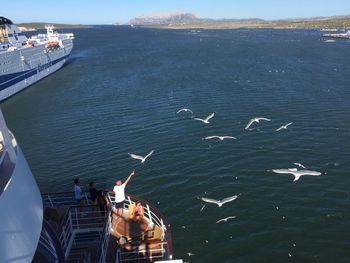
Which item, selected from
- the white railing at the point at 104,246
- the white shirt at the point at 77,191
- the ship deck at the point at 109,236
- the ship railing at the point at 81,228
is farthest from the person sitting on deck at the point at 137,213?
the white shirt at the point at 77,191

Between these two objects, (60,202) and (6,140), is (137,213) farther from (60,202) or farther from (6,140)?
(6,140)

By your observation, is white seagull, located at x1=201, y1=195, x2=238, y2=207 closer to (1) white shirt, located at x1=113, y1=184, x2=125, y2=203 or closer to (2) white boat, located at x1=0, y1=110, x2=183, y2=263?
(2) white boat, located at x1=0, y1=110, x2=183, y2=263

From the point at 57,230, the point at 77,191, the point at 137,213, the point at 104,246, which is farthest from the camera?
the point at 77,191

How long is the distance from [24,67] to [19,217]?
6577 cm

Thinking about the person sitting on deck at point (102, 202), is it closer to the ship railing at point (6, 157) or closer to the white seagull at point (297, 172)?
the ship railing at point (6, 157)

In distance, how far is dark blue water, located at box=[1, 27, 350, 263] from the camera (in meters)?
21.0

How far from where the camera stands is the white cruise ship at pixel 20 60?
6067cm

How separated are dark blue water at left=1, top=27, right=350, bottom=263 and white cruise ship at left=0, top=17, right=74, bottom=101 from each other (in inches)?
98.3

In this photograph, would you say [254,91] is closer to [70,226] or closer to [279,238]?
[279,238]

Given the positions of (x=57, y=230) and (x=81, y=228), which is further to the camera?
(x=81, y=228)

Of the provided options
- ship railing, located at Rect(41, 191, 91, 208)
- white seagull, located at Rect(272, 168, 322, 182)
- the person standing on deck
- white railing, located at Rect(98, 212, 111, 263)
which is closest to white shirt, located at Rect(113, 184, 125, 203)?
the person standing on deck

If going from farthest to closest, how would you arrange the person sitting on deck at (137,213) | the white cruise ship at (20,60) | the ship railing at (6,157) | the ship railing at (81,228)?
the white cruise ship at (20,60) → the person sitting on deck at (137,213) → the ship railing at (81,228) → the ship railing at (6,157)

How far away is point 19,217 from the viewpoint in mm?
8172

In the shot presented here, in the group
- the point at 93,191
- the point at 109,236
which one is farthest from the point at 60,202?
the point at 109,236
